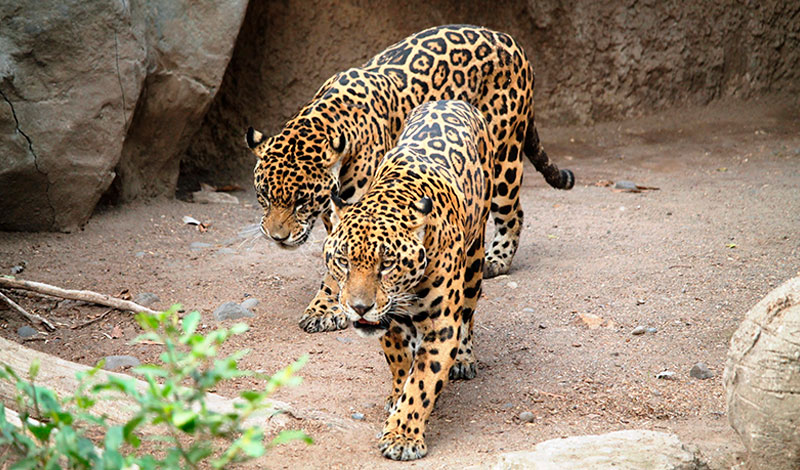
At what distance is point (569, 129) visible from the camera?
41.5 ft

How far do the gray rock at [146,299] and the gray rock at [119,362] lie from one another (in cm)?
100

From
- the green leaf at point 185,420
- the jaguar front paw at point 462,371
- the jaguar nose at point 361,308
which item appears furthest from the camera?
the jaguar front paw at point 462,371

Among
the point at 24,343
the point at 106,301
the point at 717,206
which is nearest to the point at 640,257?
the point at 717,206

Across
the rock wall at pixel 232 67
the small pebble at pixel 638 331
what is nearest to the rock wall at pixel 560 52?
the rock wall at pixel 232 67

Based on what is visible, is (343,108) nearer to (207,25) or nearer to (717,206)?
(207,25)

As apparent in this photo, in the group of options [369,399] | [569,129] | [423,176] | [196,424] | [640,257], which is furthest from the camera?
[569,129]

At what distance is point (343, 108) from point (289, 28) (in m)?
5.01

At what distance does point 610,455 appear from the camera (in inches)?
165

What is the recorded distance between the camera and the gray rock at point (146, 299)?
7066 mm

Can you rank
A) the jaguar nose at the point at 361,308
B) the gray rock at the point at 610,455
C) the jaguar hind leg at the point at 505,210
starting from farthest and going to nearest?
the jaguar hind leg at the point at 505,210, the jaguar nose at the point at 361,308, the gray rock at the point at 610,455

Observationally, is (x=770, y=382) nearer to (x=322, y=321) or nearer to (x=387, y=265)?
(x=387, y=265)

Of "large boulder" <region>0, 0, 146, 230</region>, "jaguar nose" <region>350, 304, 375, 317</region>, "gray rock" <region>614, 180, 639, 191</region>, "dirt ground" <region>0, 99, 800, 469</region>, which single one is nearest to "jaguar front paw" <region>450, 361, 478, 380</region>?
"dirt ground" <region>0, 99, 800, 469</region>

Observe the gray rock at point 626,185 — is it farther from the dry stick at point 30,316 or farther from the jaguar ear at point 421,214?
the dry stick at point 30,316

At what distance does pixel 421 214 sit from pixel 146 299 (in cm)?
323
